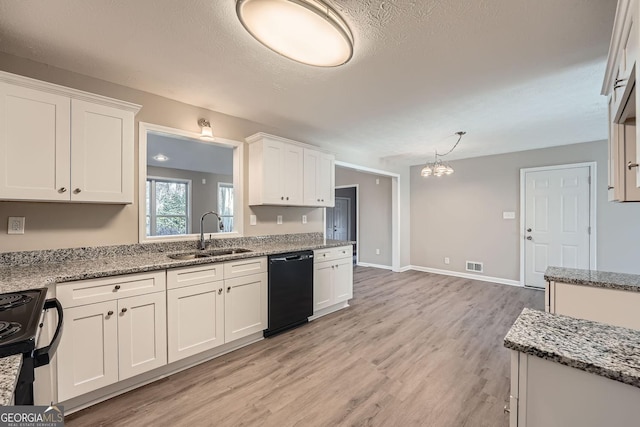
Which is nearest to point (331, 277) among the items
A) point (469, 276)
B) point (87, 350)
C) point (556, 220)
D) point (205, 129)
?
point (205, 129)

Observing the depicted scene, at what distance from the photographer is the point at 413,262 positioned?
6340mm

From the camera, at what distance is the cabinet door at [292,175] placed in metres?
3.42

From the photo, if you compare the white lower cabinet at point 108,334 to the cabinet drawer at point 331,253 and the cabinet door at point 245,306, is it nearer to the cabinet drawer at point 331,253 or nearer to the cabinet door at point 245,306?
the cabinet door at point 245,306

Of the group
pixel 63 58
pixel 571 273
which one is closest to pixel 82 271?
pixel 63 58

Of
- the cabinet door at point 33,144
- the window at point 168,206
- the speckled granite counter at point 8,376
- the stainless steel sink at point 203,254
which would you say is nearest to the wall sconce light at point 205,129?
the cabinet door at point 33,144

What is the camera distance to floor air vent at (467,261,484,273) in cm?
541

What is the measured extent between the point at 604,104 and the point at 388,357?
335 cm

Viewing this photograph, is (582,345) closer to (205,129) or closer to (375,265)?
(205,129)

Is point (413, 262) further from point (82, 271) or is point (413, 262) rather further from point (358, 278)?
point (82, 271)

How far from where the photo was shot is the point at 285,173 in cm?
342

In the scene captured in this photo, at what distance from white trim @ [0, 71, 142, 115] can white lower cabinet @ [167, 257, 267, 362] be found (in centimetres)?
135

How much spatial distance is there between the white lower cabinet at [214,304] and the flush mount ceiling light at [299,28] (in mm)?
1783

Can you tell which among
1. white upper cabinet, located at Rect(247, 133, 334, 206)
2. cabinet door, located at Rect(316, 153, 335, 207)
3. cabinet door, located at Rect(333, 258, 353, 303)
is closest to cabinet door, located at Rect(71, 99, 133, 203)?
white upper cabinet, located at Rect(247, 133, 334, 206)

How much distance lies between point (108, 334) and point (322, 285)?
2.11 metres
